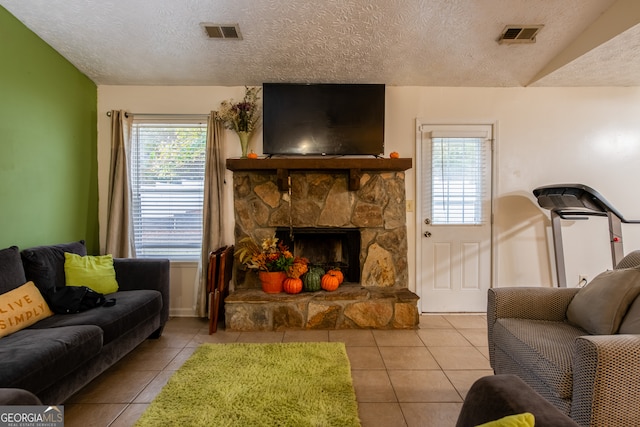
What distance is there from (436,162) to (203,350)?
2.94m

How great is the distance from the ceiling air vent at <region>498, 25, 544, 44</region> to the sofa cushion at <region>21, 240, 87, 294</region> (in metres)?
4.10

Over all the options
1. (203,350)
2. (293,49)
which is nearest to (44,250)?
(203,350)

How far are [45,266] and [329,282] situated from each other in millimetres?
2332

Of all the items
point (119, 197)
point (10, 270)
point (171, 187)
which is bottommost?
point (10, 270)

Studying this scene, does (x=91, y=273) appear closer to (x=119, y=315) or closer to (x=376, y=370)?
(x=119, y=315)

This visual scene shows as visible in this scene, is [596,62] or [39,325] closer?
[39,325]

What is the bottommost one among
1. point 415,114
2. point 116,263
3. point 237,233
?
point 116,263

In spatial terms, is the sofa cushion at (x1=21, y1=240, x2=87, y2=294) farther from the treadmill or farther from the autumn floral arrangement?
the treadmill

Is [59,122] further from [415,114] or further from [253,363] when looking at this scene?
[415,114]

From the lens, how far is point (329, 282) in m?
3.19

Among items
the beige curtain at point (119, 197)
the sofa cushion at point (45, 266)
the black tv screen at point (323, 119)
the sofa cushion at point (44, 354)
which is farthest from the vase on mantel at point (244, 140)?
the sofa cushion at point (44, 354)

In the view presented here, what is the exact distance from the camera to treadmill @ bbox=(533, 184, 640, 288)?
2.78 m

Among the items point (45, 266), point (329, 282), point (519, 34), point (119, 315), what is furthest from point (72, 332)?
point (519, 34)

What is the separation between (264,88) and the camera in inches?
129
